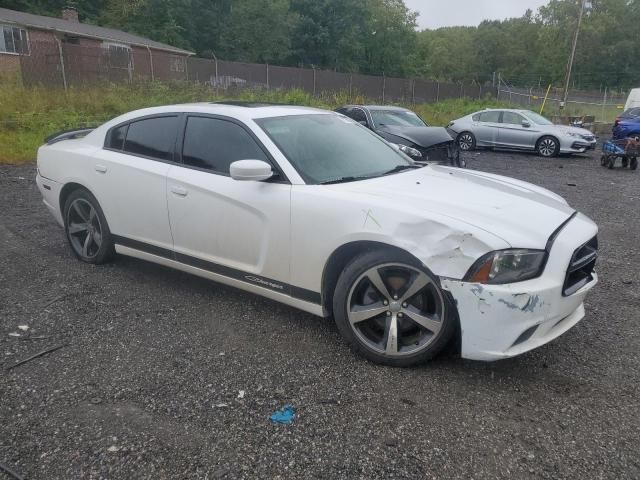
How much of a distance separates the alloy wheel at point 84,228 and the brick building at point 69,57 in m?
12.1

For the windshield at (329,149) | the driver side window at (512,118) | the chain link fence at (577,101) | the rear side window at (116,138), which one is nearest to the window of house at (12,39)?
the driver side window at (512,118)

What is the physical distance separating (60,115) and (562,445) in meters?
13.3

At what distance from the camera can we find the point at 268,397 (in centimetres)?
279

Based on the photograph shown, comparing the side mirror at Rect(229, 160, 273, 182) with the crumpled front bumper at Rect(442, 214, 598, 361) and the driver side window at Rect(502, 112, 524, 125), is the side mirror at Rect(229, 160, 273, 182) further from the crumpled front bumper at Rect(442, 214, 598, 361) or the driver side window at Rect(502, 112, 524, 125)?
the driver side window at Rect(502, 112, 524, 125)

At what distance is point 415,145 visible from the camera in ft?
29.2

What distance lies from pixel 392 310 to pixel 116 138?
116 inches

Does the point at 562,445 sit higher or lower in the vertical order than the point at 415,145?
lower

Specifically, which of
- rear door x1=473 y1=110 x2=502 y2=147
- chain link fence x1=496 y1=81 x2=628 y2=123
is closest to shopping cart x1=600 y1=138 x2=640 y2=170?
rear door x1=473 y1=110 x2=502 y2=147

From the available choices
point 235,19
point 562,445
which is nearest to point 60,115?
point 562,445

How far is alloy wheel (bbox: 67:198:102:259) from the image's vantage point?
4.64 meters

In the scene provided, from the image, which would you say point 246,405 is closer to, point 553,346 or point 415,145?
point 553,346

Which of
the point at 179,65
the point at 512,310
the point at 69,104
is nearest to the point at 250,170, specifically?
the point at 512,310

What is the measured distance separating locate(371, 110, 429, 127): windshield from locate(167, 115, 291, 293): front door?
7.11 metres

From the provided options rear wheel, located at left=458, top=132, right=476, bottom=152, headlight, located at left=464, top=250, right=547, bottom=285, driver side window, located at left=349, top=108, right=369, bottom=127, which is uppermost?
driver side window, located at left=349, top=108, right=369, bottom=127
